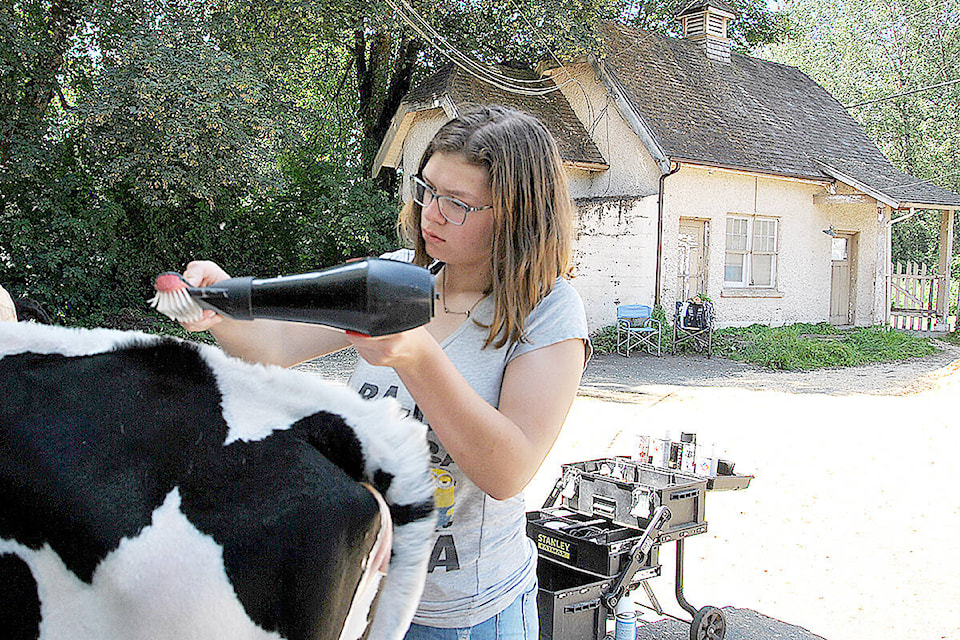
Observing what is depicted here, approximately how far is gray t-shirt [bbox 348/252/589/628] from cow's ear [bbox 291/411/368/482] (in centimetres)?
58

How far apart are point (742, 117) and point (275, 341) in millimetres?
19086

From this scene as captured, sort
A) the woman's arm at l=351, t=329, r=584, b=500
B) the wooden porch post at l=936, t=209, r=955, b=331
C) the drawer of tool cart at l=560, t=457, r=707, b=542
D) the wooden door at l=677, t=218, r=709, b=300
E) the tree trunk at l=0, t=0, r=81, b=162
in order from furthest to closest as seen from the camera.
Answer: the wooden porch post at l=936, t=209, r=955, b=331, the wooden door at l=677, t=218, r=709, b=300, the tree trunk at l=0, t=0, r=81, b=162, the drawer of tool cart at l=560, t=457, r=707, b=542, the woman's arm at l=351, t=329, r=584, b=500

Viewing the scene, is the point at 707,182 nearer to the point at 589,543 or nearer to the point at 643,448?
the point at 643,448

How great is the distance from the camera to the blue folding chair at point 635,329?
15328mm

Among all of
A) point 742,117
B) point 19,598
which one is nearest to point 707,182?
point 742,117

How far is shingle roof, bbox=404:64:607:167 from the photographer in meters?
16.8

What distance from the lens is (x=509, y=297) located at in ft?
5.28

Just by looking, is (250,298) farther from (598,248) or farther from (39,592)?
(598,248)

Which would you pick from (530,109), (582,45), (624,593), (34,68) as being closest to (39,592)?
(624,593)

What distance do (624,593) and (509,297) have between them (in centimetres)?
250

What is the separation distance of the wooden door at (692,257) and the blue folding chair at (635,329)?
1709 mm

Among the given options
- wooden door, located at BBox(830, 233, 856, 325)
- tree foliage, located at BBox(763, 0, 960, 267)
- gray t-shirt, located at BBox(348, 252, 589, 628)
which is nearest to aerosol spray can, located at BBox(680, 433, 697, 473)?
gray t-shirt, located at BBox(348, 252, 589, 628)

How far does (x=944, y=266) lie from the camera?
20.5 meters

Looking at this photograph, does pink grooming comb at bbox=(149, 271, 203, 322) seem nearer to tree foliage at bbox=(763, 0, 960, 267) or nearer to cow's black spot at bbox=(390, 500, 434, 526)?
cow's black spot at bbox=(390, 500, 434, 526)
